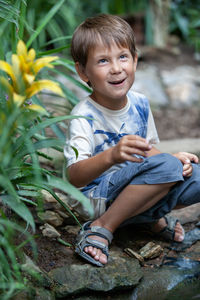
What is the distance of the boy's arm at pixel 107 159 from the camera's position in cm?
152

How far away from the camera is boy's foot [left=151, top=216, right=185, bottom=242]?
2107 mm

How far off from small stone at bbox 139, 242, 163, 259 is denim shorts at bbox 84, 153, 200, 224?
12 centimetres

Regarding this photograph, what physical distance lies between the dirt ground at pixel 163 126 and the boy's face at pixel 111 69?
2.26 ft

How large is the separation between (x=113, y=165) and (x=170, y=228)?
0.46 metres

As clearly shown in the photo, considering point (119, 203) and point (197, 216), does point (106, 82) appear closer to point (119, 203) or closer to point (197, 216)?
point (119, 203)

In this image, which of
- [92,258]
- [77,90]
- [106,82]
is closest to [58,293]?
[92,258]

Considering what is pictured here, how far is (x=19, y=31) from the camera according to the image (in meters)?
2.01

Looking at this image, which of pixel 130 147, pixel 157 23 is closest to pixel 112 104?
pixel 130 147

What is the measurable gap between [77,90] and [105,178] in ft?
8.76

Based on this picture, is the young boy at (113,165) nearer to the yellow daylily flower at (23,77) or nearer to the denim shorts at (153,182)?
the denim shorts at (153,182)

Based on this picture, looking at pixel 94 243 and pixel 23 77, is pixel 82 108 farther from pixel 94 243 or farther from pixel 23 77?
pixel 23 77

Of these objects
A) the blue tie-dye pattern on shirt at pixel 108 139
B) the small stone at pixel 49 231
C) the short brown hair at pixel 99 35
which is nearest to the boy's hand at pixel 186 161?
the blue tie-dye pattern on shirt at pixel 108 139

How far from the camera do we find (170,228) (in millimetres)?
2115

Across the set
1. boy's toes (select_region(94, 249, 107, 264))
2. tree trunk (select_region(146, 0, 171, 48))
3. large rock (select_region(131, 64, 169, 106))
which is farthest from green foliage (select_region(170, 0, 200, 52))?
boy's toes (select_region(94, 249, 107, 264))
